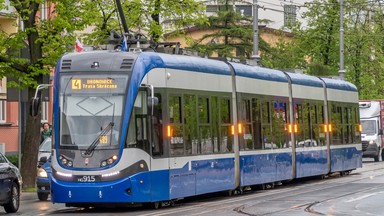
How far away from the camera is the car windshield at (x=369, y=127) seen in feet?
178

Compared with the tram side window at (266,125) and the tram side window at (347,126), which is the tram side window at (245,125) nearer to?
the tram side window at (266,125)

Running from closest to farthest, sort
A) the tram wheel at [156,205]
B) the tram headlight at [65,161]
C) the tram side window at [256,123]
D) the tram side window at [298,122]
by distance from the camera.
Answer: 1. the tram headlight at [65,161]
2. the tram wheel at [156,205]
3. the tram side window at [256,123]
4. the tram side window at [298,122]

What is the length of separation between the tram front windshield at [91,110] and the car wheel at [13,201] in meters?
1.67

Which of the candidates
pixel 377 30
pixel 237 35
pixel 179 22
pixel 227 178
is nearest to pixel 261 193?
pixel 227 178

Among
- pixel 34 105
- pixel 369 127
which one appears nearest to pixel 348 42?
pixel 369 127

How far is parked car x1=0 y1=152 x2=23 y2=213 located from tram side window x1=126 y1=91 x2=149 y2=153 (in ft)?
8.39

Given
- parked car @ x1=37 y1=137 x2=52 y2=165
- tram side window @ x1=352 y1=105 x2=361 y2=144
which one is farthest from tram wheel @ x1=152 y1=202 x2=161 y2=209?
tram side window @ x1=352 y1=105 x2=361 y2=144

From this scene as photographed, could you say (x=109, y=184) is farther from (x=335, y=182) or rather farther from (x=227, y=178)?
(x=335, y=182)

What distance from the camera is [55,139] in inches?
839

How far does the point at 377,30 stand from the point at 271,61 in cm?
1313

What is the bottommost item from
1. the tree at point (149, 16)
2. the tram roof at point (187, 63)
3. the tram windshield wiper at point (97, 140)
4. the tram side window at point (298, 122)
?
the tram windshield wiper at point (97, 140)

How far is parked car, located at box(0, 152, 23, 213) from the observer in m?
21.3

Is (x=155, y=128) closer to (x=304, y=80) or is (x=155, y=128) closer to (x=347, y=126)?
(x=304, y=80)

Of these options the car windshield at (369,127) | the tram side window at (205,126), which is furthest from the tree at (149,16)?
the car windshield at (369,127)
